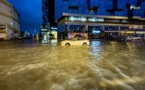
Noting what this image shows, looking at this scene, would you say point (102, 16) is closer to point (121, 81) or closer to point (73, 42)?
point (73, 42)

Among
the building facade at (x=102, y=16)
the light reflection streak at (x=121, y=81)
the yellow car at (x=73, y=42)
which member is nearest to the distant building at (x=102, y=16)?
the building facade at (x=102, y=16)

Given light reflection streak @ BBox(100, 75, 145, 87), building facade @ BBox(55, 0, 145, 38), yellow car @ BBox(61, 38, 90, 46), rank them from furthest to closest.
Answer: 1. building facade @ BBox(55, 0, 145, 38)
2. yellow car @ BBox(61, 38, 90, 46)
3. light reflection streak @ BBox(100, 75, 145, 87)

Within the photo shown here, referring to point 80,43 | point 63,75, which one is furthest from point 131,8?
point 63,75

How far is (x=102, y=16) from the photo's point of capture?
84.1 meters

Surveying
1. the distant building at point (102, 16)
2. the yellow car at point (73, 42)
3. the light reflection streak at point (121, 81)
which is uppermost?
the distant building at point (102, 16)

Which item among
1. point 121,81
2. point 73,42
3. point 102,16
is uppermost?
point 102,16

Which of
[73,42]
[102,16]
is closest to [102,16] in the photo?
[102,16]

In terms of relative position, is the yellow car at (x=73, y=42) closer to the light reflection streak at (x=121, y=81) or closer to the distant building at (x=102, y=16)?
the light reflection streak at (x=121, y=81)

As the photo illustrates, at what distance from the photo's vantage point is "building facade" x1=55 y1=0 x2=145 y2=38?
7900cm

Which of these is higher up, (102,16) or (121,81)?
(102,16)

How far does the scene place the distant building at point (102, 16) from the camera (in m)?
79.0

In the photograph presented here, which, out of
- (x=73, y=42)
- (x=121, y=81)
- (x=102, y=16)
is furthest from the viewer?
(x=102, y=16)

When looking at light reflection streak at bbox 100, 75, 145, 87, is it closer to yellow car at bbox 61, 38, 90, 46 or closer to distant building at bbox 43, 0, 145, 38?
yellow car at bbox 61, 38, 90, 46

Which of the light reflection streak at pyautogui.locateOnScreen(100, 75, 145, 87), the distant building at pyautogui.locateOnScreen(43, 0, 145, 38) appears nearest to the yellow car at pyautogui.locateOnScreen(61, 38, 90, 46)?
the light reflection streak at pyautogui.locateOnScreen(100, 75, 145, 87)
